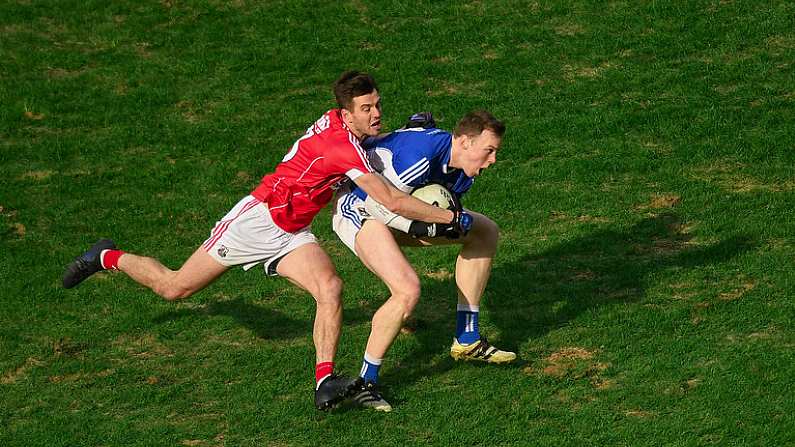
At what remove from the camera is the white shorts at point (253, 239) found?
912 cm

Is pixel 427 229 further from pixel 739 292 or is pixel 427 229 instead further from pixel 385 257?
pixel 739 292

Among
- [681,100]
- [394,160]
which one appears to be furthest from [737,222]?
[394,160]

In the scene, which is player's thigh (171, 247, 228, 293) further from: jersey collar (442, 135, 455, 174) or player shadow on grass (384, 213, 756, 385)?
jersey collar (442, 135, 455, 174)

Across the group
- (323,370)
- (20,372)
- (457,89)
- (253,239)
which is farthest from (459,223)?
(457,89)

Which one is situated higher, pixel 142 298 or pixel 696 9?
pixel 696 9

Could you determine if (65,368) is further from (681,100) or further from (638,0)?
(638,0)

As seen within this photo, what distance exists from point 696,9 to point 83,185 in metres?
8.83

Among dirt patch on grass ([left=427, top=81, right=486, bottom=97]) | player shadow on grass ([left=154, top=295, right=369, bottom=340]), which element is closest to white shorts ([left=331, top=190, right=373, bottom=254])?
player shadow on grass ([left=154, top=295, right=369, bottom=340])

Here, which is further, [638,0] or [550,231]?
[638,0]

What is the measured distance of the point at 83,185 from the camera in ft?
46.9

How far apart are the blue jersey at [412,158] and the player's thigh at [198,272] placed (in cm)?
128

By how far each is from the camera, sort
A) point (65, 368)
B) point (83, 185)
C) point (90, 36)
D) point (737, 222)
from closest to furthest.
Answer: point (65, 368), point (737, 222), point (83, 185), point (90, 36)

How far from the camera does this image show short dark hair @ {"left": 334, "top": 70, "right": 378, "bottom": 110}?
8.75m

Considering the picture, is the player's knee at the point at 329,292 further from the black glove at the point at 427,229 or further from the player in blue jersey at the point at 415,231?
the black glove at the point at 427,229
